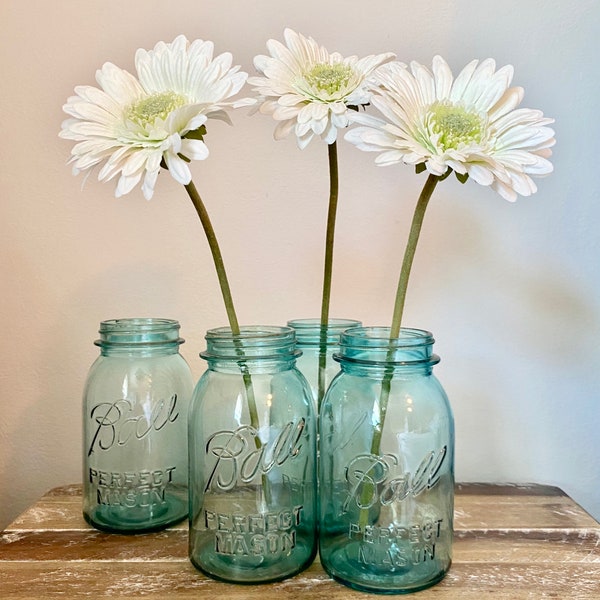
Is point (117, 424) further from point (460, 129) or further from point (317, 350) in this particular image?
point (460, 129)

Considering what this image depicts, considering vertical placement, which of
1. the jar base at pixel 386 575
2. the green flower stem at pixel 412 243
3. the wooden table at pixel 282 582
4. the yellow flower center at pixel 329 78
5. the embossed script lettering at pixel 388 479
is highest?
the yellow flower center at pixel 329 78

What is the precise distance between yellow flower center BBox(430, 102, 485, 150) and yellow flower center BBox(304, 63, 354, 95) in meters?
0.10

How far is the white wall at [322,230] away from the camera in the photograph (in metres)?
0.97

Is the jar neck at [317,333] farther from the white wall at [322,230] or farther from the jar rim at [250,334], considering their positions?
the white wall at [322,230]

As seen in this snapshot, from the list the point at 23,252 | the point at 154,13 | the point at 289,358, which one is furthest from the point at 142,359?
the point at 154,13

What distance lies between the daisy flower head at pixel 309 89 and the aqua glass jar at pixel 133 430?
320 mm

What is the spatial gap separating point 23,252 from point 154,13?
16.4 inches

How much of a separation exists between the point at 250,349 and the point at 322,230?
0.37 meters

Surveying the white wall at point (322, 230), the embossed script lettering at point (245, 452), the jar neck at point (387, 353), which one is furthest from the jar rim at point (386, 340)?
the white wall at point (322, 230)

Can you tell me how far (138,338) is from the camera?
0.80 m

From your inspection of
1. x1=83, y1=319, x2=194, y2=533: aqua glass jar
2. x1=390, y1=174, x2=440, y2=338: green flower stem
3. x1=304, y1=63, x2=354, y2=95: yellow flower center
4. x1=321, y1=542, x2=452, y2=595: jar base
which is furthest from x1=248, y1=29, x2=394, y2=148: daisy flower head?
x1=321, y1=542, x2=452, y2=595: jar base

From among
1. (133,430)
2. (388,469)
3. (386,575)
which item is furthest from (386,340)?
(133,430)

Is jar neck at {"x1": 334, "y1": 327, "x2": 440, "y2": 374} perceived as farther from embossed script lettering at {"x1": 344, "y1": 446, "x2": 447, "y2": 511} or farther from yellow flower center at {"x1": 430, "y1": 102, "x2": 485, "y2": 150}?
yellow flower center at {"x1": 430, "y1": 102, "x2": 485, "y2": 150}

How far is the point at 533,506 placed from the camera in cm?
88
